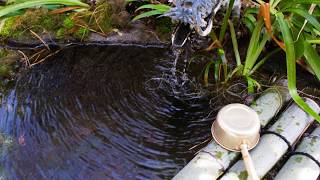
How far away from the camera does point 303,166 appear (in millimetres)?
2736

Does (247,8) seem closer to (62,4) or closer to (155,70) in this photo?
(155,70)

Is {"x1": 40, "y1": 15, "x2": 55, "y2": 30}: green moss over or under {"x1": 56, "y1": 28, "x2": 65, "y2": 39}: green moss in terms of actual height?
over

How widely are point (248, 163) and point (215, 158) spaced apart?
291 millimetres

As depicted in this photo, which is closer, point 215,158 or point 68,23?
point 215,158

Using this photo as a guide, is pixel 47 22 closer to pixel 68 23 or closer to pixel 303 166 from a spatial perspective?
pixel 68 23

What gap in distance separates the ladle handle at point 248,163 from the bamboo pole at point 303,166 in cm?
32

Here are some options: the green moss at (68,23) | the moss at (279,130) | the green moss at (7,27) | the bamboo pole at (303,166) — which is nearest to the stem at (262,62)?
the moss at (279,130)

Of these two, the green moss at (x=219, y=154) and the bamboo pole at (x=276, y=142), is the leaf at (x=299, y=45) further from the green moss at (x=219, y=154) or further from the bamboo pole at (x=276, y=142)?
the green moss at (x=219, y=154)

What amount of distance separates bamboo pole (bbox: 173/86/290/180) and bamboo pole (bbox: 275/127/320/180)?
0.31 meters

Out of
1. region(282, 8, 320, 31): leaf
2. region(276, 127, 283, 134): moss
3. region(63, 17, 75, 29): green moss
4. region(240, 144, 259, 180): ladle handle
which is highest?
region(282, 8, 320, 31): leaf

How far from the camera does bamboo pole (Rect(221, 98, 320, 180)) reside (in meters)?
2.71

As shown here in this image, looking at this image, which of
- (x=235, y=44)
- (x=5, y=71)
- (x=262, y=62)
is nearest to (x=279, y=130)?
(x=262, y=62)

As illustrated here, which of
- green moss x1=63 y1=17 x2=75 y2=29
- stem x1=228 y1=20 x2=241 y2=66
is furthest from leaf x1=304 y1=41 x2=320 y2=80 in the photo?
green moss x1=63 y1=17 x2=75 y2=29

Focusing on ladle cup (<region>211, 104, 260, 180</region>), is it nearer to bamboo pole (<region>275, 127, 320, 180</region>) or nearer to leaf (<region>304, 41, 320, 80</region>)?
bamboo pole (<region>275, 127, 320, 180</region>)
